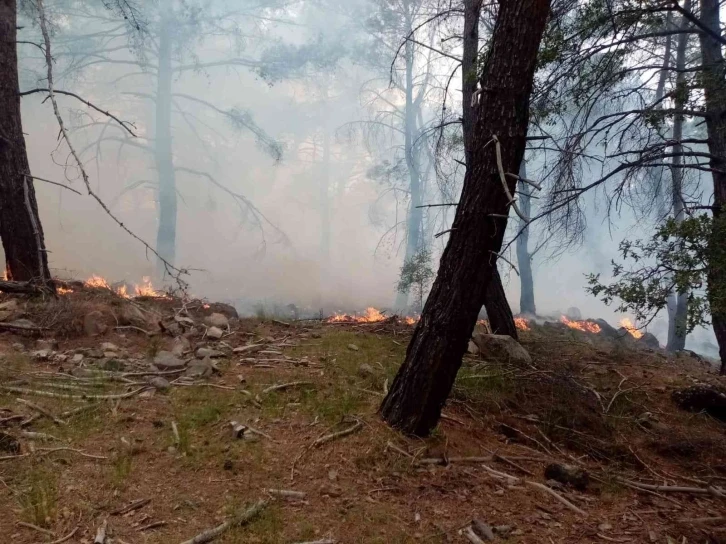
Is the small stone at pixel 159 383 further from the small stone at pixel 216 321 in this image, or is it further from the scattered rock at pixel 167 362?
the small stone at pixel 216 321

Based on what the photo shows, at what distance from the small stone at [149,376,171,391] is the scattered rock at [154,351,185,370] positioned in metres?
0.38

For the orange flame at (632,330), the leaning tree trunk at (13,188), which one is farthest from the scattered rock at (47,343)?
the orange flame at (632,330)

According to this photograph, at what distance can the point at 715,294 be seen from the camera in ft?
14.8

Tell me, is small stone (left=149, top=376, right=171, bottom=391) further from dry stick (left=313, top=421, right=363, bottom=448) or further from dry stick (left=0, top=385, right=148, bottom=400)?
dry stick (left=313, top=421, right=363, bottom=448)

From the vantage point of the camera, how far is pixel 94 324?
5.23m

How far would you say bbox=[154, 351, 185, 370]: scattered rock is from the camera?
4.62m

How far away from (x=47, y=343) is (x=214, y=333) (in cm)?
172

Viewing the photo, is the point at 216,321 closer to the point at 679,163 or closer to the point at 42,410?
the point at 42,410

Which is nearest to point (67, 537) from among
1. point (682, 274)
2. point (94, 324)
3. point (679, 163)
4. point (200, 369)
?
point (200, 369)

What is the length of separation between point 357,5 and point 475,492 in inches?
1096

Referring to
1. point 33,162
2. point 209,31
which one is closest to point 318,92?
point 209,31

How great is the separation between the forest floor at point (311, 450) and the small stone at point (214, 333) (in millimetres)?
87

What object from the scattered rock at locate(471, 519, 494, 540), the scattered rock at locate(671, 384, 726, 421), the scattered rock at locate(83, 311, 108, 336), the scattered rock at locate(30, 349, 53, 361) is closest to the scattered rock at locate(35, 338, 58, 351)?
the scattered rock at locate(30, 349, 53, 361)

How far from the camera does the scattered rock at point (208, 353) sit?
5.00m
